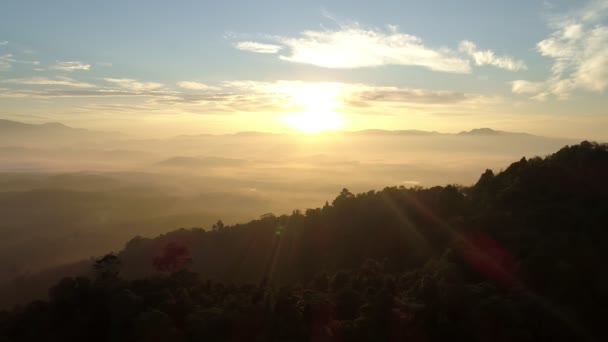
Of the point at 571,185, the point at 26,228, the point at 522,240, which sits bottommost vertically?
the point at 26,228

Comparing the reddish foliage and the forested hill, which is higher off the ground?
the forested hill

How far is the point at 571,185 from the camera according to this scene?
22531 mm

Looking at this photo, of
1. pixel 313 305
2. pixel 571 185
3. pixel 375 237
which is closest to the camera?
pixel 313 305

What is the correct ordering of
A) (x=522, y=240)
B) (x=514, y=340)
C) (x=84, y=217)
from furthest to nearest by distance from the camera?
1. (x=84, y=217)
2. (x=522, y=240)
3. (x=514, y=340)

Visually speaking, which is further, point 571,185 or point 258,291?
point 571,185

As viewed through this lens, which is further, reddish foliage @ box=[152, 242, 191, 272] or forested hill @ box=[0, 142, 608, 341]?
reddish foliage @ box=[152, 242, 191, 272]

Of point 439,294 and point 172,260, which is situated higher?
point 439,294

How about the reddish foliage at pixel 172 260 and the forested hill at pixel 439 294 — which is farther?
the reddish foliage at pixel 172 260

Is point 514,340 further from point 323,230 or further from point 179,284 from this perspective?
point 323,230

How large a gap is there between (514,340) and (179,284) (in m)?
10.1

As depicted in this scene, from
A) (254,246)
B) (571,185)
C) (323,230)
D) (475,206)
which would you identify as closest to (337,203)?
(323,230)

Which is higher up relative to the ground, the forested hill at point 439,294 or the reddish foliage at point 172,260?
the forested hill at point 439,294

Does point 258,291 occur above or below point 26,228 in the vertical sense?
above

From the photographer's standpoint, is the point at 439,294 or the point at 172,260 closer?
the point at 439,294
